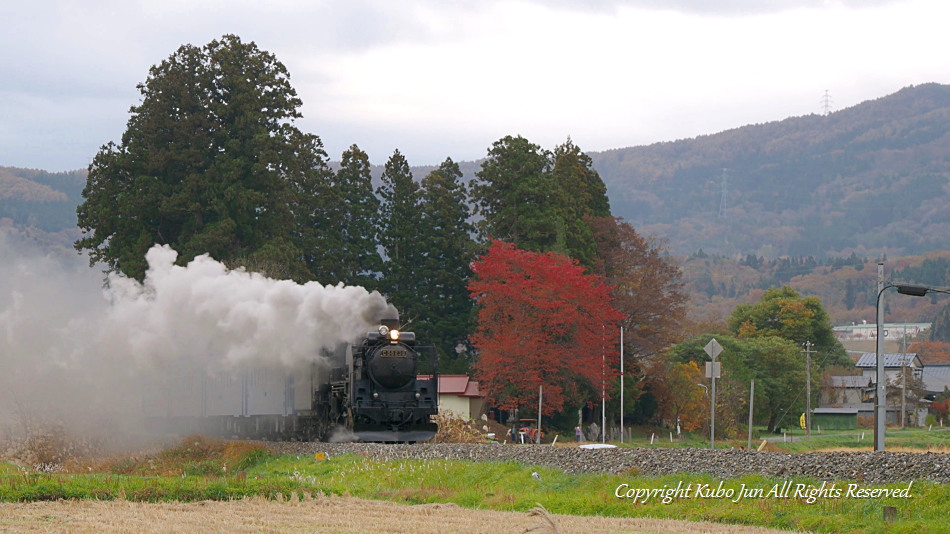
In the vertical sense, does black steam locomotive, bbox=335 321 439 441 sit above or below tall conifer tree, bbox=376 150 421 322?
below

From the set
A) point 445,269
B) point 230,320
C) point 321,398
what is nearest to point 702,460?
point 230,320

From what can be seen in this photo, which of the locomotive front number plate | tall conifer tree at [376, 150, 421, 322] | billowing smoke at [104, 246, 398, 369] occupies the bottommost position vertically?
the locomotive front number plate

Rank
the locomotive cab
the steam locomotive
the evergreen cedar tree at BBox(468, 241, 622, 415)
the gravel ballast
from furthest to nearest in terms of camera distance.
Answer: the evergreen cedar tree at BBox(468, 241, 622, 415) → the steam locomotive → the locomotive cab → the gravel ballast

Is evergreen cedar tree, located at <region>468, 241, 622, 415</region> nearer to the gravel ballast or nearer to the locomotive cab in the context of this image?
the locomotive cab

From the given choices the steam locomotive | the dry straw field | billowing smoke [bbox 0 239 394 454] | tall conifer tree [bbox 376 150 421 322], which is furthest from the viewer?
tall conifer tree [bbox 376 150 421 322]

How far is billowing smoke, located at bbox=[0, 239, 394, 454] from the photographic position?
139ft

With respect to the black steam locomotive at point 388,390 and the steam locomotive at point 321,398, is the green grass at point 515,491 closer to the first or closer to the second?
the black steam locomotive at point 388,390

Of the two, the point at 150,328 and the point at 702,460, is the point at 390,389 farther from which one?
the point at 702,460

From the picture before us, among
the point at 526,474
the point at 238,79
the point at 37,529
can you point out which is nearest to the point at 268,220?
the point at 238,79

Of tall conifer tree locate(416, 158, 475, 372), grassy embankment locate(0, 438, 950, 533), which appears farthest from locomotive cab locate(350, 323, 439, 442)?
tall conifer tree locate(416, 158, 475, 372)

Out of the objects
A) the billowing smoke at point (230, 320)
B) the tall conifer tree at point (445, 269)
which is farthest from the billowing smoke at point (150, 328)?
the tall conifer tree at point (445, 269)

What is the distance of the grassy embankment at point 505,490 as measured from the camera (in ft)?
74.2

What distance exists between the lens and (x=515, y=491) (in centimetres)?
2956

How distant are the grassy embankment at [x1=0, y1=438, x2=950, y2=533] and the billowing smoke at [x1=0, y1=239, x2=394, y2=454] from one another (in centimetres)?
534
